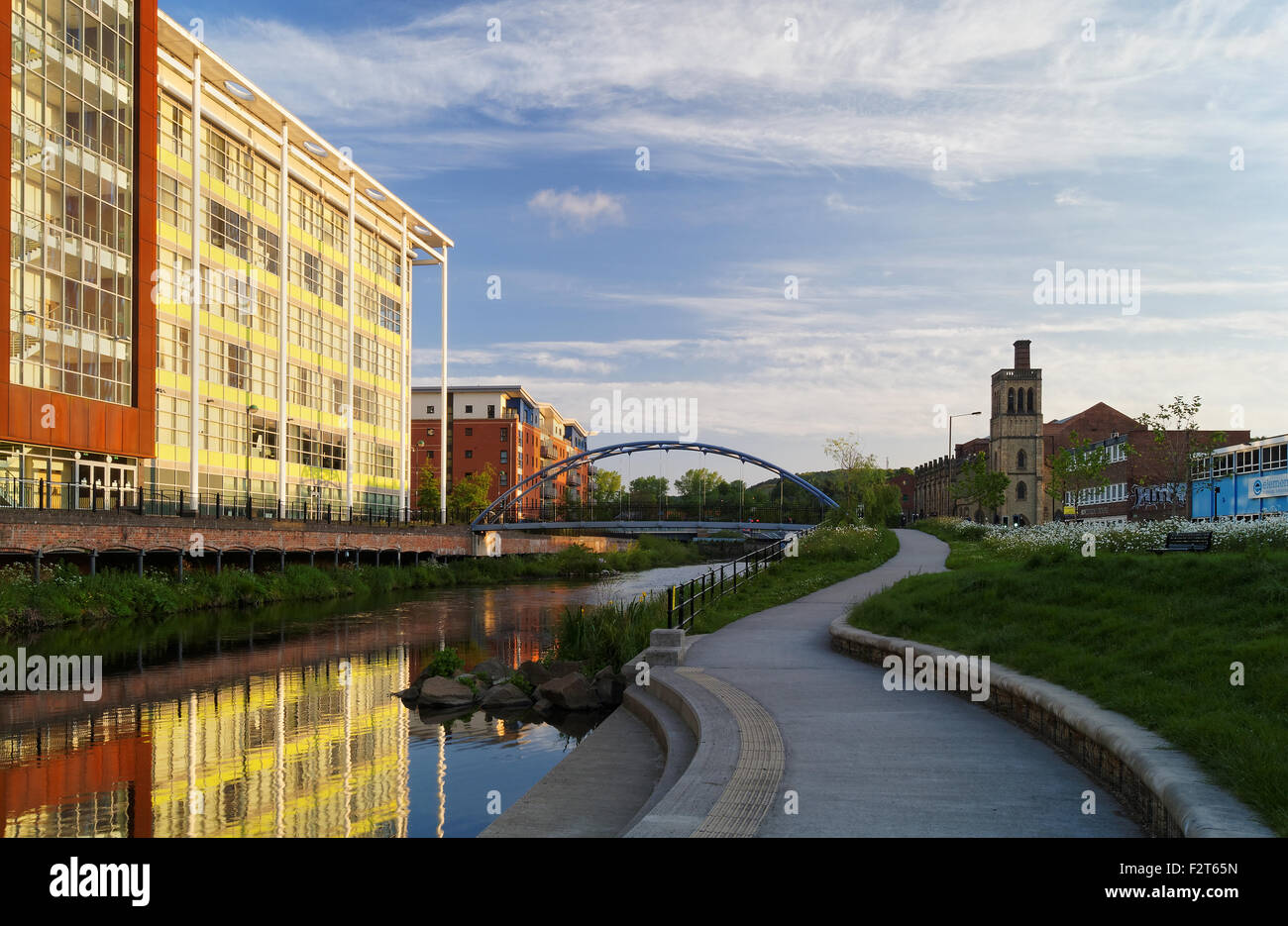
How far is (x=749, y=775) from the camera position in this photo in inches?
296

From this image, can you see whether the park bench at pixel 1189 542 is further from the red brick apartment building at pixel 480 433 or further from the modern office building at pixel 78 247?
the red brick apartment building at pixel 480 433

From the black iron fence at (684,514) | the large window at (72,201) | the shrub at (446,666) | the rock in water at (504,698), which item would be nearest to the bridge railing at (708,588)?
the rock in water at (504,698)

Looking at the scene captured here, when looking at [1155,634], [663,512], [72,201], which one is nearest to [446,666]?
[1155,634]

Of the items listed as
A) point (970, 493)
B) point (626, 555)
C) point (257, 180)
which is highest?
point (257, 180)

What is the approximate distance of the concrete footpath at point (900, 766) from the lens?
650 centimetres

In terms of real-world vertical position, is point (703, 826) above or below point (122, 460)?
below

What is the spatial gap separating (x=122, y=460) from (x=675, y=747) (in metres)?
37.5

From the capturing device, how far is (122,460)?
132ft

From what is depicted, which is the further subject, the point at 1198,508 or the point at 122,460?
the point at 1198,508

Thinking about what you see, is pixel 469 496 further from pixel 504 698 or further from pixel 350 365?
pixel 504 698

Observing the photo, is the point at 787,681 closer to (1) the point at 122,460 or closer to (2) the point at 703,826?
(2) the point at 703,826
